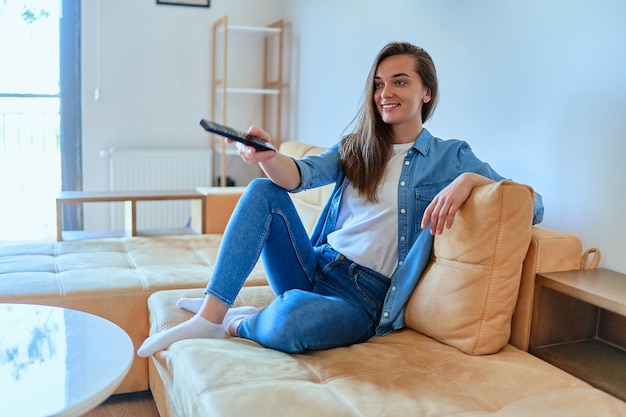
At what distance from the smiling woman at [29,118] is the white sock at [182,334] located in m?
2.51

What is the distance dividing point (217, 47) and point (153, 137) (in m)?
0.65

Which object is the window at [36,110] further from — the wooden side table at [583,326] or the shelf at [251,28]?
the wooden side table at [583,326]

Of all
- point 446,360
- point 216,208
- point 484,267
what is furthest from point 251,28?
point 446,360

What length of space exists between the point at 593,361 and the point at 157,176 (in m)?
2.81

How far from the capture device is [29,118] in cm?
382

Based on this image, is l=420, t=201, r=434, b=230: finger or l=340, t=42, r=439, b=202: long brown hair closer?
l=420, t=201, r=434, b=230: finger

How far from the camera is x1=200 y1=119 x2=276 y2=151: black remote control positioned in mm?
1495

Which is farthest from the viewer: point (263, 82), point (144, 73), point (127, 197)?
point (263, 82)

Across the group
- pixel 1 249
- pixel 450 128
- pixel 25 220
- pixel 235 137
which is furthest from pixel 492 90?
pixel 25 220

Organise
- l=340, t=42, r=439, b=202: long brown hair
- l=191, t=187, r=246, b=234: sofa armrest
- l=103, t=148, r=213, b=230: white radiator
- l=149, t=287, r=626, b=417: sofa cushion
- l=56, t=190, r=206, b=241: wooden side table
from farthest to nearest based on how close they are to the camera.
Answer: l=103, t=148, r=213, b=230: white radiator → l=191, t=187, r=246, b=234: sofa armrest → l=56, t=190, r=206, b=241: wooden side table → l=340, t=42, r=439, b=202: long brown hair → l=149, t=287, r=626, b=417: sofa cushion

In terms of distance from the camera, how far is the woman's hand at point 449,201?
63.0 inches

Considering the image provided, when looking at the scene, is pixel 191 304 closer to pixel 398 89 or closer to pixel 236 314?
pixel 236 314

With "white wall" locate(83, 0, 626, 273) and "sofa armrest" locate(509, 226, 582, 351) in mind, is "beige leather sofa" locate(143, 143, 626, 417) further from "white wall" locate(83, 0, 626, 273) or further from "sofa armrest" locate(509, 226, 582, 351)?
"white wall" locate(83, 0, 626, 273)

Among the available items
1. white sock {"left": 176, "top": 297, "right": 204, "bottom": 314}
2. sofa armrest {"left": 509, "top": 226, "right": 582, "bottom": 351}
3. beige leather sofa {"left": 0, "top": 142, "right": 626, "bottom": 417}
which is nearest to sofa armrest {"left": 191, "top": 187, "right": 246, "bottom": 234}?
beige leather sofa {"left": 0, "top": 142, "right": 626, "bottom": 417}
